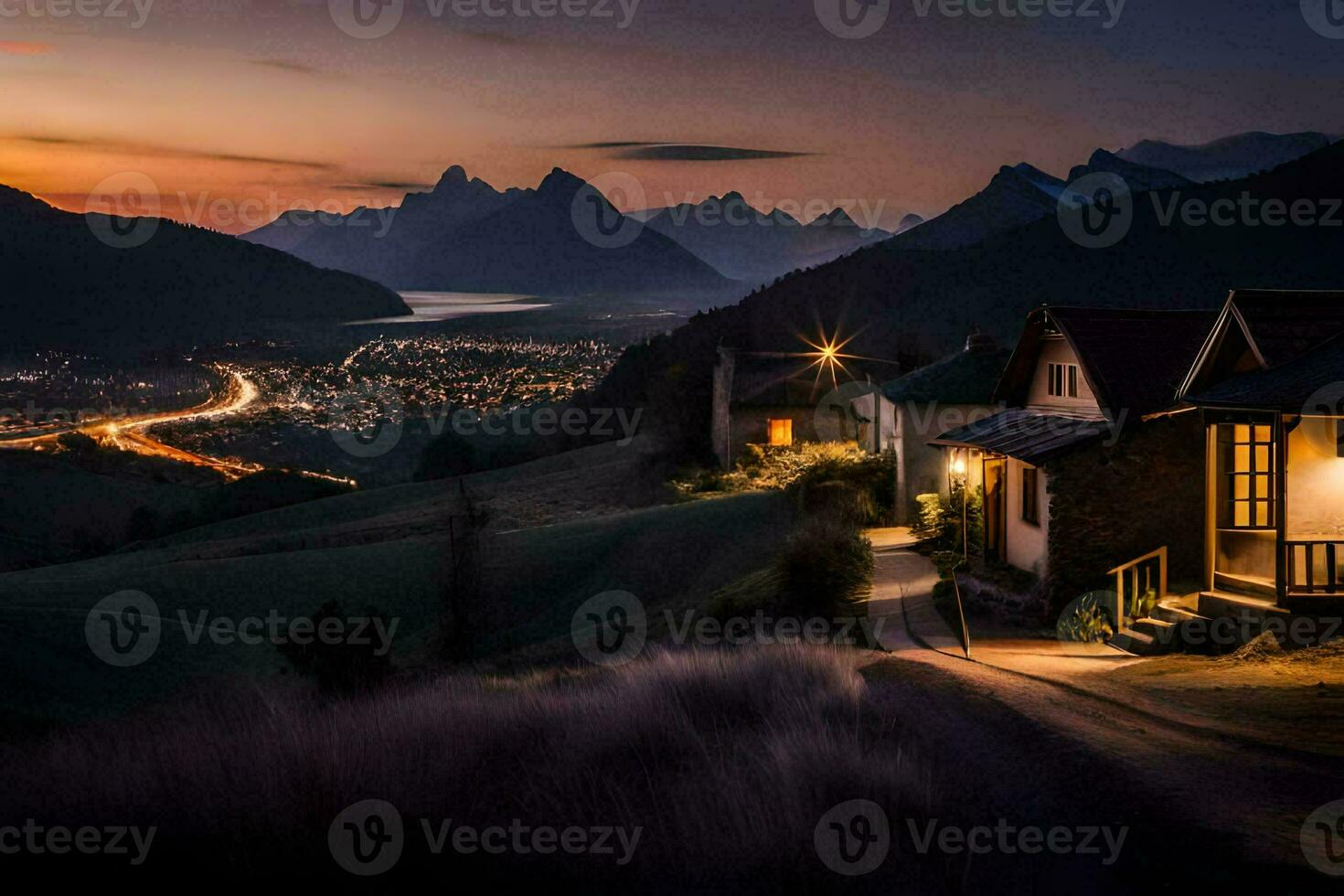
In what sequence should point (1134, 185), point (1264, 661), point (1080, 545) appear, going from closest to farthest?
point (1264, 661) < point (1080, 545) < point (1134, 185)

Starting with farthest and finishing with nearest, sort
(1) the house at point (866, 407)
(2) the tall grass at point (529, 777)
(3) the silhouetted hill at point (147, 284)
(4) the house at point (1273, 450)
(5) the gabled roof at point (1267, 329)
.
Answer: (3) the silhouetted hill at point (147, 284)
(1) the house at point (866, 407)
(5) the gabled roof at point (1267, 329)
(4) the house at point (1273, 450)
(2) the tall grass at point (529, 777)

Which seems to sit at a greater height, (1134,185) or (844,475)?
(1134,185)

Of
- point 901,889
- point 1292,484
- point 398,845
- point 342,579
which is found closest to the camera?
point 901,889

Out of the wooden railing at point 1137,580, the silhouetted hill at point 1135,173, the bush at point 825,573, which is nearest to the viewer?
the wooden railing at point 1137,580

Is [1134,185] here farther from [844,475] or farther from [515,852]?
[515,852]

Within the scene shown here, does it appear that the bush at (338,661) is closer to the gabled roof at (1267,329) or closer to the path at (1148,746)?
the path at (1148,746)

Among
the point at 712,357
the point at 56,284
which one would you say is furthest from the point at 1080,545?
the point at 56,284

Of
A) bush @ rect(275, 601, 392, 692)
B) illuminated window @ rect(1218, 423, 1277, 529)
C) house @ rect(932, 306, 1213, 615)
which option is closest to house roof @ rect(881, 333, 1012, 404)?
house @ rect(932, 306, 1213, 615)

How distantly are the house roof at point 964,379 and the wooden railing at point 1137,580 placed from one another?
513 inches

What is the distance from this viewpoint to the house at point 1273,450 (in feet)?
51.2

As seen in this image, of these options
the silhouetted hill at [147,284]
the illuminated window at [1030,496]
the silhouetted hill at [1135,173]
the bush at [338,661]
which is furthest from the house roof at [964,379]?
the silhouetted hill at [147,284]

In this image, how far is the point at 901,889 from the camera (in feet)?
18.5

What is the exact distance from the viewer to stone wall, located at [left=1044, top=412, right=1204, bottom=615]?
18.9 meters

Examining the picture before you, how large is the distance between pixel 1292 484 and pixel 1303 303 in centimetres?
300
